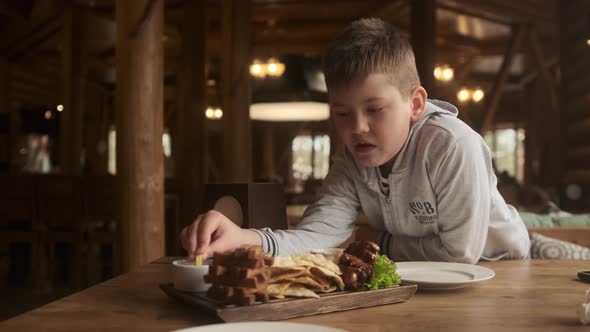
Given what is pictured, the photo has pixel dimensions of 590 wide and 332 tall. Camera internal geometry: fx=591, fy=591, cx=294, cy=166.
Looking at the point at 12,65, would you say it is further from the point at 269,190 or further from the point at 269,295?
the point at 269,295

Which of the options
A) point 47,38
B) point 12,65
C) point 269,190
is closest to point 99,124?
point 12,65

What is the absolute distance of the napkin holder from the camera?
1.79 m

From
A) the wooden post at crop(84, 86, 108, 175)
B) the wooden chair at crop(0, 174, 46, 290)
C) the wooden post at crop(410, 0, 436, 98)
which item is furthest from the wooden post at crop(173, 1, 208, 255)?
the wooden post at crop(84, 86, 108, 175)

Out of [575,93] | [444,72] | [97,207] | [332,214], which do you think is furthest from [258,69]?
[332,214]

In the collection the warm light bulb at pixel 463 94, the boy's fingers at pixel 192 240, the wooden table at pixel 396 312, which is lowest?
the wooden table at pixel 396 312

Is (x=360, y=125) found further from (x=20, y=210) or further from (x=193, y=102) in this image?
(x=193, y=102)

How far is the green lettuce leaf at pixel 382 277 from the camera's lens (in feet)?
3.71

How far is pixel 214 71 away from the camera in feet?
43.5

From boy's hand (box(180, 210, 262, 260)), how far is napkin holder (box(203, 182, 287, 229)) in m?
0.21

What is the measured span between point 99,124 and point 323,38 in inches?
286

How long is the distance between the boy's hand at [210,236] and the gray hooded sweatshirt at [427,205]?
13cm

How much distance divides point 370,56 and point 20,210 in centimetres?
545

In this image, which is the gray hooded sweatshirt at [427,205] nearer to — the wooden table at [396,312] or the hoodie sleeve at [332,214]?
the hoodie sleeve at [332,214]

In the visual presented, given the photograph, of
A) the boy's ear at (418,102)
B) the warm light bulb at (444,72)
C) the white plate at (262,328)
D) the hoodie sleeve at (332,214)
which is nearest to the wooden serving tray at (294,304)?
the white plate at (262,328)
